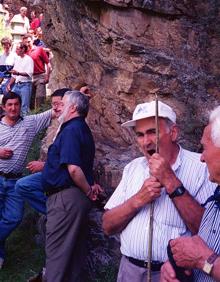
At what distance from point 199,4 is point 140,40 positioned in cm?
75

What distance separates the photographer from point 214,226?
2.75 meters

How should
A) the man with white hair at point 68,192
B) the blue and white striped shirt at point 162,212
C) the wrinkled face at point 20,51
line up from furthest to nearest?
1. the wrinkled face at point 20,51
2. the man with white hair at point 68,192
3. the blue and white striped shirt at point 162,212

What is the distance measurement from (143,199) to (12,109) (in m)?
3.46

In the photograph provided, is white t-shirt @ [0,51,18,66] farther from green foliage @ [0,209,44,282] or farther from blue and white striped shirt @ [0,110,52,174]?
blue and white striped shirt @ [0,110,52,174]

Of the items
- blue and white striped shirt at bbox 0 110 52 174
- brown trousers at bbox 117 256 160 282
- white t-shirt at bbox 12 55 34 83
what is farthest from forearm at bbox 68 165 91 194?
white t-shirt at bbox 12 55 34 83

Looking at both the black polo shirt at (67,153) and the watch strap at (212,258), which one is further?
the black polo shirt at (67,153)

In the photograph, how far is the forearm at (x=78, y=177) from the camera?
186 inches

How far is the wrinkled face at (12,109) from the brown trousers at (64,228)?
1.62 metres

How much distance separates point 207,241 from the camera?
2758mm

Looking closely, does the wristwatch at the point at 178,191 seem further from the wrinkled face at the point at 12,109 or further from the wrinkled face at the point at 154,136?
the wrinkled face at the point at 12,109

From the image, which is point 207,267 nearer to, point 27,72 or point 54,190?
point 54,190

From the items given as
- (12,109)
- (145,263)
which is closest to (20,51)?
(12,109)

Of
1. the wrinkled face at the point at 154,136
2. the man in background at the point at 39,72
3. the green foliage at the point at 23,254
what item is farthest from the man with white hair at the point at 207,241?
the man in background at the point at 39,72

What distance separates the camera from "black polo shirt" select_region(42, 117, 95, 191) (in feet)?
15.6
